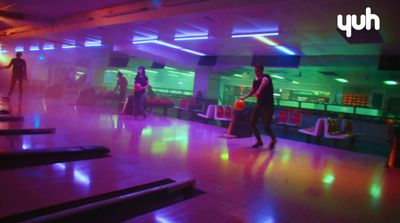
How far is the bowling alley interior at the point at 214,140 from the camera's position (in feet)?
8.96

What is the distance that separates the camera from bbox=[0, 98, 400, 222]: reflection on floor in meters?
2.66

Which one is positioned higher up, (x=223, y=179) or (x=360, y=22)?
(x=360, y=22)

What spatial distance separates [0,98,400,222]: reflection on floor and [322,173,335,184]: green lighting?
2 cm

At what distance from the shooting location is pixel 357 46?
30.1 ft

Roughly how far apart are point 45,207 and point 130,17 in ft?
21.3

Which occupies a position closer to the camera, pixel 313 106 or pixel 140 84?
pixel 140 84

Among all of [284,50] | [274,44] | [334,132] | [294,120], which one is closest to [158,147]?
[334,132]

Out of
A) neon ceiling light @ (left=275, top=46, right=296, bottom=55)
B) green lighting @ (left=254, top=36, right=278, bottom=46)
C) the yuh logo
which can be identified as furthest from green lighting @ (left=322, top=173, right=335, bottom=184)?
neon ceiling light @ (left=275, top=46, right=296, bottom=55)

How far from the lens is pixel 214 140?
668cm

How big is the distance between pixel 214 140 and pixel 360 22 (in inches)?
163

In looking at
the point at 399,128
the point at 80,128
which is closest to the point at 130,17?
the point at 80,128

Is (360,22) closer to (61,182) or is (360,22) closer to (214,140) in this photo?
(214,140)

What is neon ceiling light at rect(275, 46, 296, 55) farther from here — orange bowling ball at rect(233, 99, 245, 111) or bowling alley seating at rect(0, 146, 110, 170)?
bowling alley seating at rect(0, 146, 110, 170)

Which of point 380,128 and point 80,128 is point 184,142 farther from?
point 380,128
